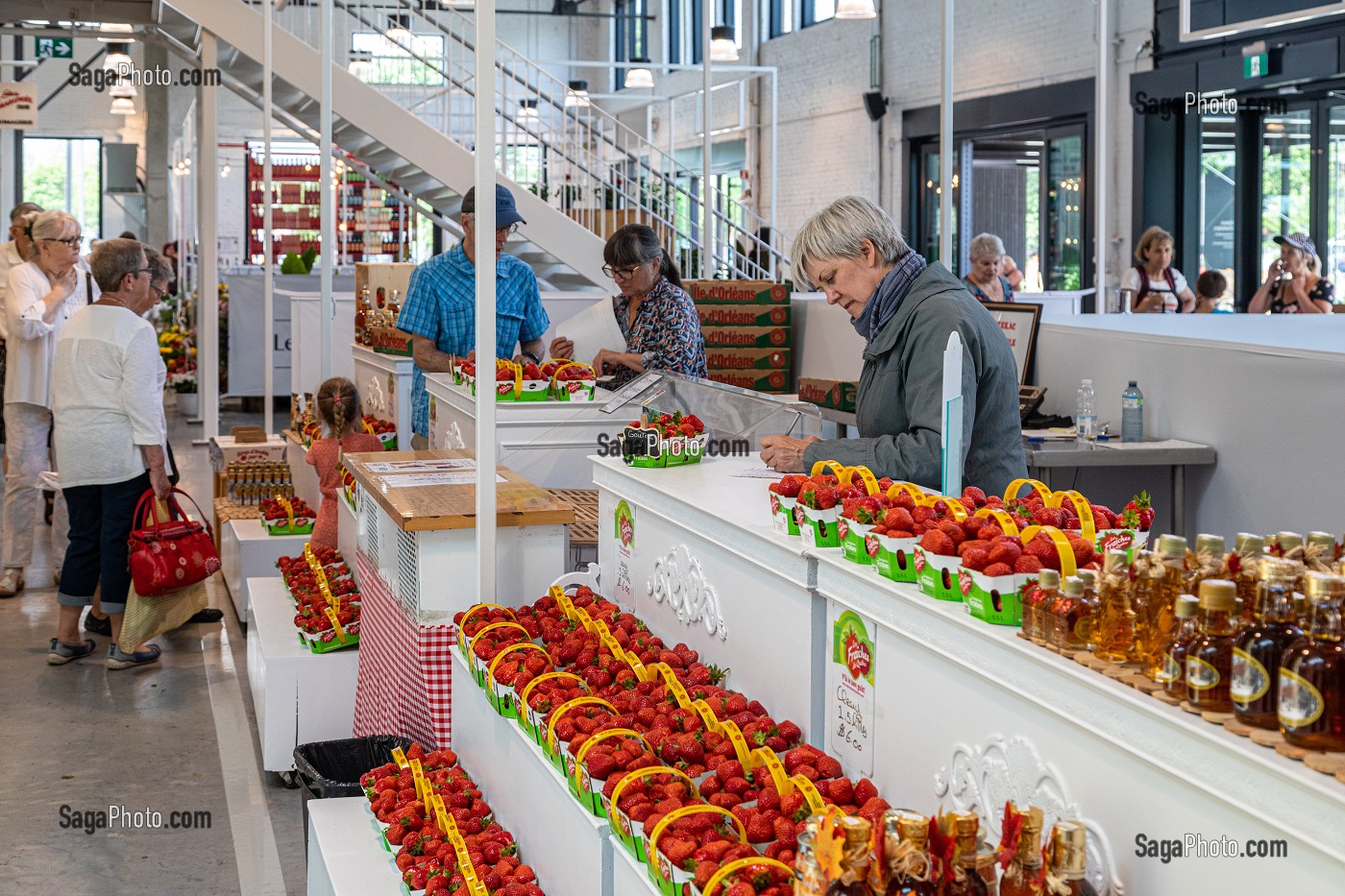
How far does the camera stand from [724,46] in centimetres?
1496

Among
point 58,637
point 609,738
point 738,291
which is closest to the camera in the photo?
point 609,738

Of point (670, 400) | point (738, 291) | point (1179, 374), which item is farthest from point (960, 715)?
point (738, 291)

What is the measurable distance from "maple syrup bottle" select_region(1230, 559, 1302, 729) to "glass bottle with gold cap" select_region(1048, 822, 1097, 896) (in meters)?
0.24

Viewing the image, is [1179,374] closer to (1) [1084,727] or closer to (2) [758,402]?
(2) [758,402]

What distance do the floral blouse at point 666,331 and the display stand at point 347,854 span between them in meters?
2.08

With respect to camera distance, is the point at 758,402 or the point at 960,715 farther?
the point at 758,402

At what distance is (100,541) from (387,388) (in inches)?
83.0

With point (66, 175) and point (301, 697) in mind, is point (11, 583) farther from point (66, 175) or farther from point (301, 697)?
point (66, 175)

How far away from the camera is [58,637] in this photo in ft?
19.5

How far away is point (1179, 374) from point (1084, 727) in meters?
3.75

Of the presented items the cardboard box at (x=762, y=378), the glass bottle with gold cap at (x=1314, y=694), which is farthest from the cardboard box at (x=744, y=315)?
the glass bottle with gold cap at (x=1314, y=694)

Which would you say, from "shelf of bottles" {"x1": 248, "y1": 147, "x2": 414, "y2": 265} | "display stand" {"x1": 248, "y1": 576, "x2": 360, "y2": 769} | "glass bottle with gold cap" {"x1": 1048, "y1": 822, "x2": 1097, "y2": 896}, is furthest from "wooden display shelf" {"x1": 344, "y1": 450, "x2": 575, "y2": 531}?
"shelf of bottles" {"x1": 248, "y1": 147, "x2": 414, "y2": 265}

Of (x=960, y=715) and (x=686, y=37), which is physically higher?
(x=686, y=37)

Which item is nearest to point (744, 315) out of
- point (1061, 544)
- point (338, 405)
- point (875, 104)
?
point (338, 405)
